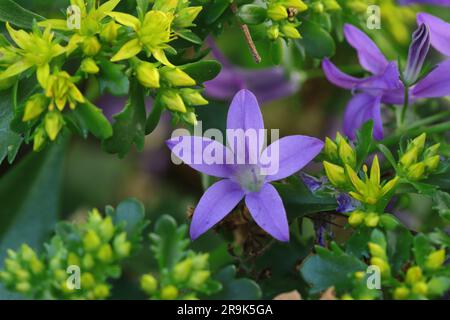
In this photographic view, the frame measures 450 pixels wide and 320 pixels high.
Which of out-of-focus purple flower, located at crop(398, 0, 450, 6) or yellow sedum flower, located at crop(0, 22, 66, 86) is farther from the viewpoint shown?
out-of-focus purple flower, located at crop(398, 0, 450, 6)

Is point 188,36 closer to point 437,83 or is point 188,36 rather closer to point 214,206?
point 214,206

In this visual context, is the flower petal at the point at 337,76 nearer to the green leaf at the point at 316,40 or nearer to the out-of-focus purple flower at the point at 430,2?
the green leaf at the point at 316,40

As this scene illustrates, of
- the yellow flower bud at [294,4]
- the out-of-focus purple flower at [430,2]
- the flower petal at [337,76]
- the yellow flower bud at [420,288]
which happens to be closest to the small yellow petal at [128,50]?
the yellow flower bud at [294,4]

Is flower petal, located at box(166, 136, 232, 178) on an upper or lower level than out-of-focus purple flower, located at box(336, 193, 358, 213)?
upper

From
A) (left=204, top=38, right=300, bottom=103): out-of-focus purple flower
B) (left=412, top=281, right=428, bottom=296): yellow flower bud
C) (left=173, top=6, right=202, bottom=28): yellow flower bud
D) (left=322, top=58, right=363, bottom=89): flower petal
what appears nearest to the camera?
(left=412, top=281, right=428, bottom=296): yellow flower bud

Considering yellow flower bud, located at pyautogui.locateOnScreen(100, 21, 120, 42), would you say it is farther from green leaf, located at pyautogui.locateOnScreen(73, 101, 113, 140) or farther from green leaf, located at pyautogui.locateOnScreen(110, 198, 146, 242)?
green leaf, located at pyautogui.locateOnScreen(110, 198, 146, 242)

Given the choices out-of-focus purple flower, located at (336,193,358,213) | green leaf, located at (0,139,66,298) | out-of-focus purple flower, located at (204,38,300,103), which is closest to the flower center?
out-of-focus purple flower, located at (336,193,358,213)
